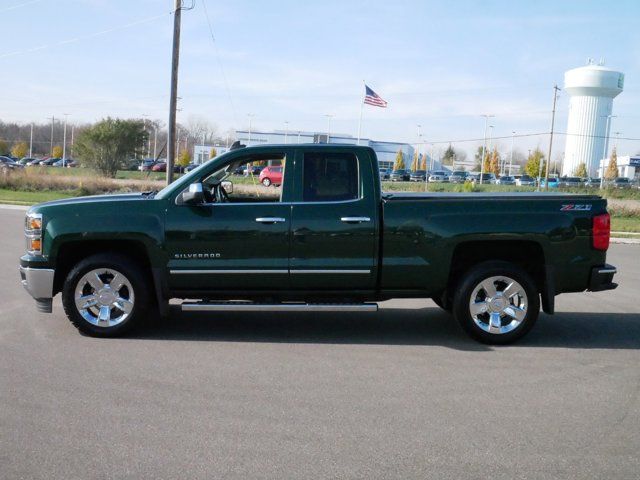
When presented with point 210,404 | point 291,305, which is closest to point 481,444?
point 210,404

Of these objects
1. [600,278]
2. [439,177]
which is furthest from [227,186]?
[439,177]

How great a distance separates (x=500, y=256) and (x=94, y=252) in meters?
4.39

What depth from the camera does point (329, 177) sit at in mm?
7484

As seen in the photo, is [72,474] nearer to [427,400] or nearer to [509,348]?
[427,400]

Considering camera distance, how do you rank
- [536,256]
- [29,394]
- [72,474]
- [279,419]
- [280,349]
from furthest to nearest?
1. [536,256]
2. [280,349]
3. [29,394]
4. [279,419]
5. [72,474]

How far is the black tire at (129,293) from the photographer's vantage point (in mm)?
7258

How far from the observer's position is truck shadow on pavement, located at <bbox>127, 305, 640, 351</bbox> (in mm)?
7543

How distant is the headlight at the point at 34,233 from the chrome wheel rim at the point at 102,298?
1.89 ft

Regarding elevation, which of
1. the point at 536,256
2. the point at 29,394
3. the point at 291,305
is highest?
the point at 536,256

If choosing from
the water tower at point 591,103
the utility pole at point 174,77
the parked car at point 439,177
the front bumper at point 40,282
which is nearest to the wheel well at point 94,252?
the front bumper at point 40,282

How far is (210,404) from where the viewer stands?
536 cm

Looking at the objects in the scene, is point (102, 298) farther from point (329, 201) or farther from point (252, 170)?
point (329, 201)

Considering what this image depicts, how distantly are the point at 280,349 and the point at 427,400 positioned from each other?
198cm

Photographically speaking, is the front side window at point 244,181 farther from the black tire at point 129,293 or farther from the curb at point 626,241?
the curb at point 626,241
